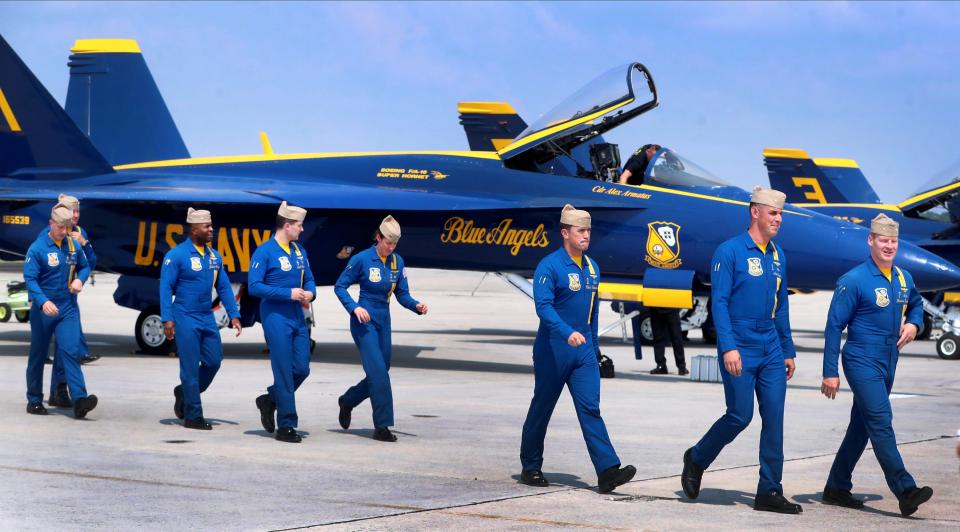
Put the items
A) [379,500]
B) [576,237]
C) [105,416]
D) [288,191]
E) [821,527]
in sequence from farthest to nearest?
[288,191] → [105,416] → [576,237] → [379,500] → [821,527]

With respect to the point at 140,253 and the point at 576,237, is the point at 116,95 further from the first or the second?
the point at 576,237

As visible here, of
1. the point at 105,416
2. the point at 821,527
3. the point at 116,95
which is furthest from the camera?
the point at 116,95

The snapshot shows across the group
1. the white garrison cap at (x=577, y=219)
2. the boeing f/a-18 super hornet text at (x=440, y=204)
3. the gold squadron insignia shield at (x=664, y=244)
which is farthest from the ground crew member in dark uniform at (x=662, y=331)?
the white garrison cap at (x=577, y=219)

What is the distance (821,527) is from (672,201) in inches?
360

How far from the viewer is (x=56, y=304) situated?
10.8m

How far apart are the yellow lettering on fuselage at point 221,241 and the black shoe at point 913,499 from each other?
37.2ft

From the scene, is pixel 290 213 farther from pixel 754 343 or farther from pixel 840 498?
pixel 840 498

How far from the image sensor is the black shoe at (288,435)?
9461 mm

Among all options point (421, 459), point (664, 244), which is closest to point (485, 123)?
point (664, 244)

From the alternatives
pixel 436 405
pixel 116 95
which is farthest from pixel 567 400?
pixel 116 95

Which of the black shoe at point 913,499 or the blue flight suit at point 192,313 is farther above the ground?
the blue flight suit at point 192,313

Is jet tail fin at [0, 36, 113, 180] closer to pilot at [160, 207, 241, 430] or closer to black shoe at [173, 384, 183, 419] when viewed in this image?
pilot at [160, 207, 241, 430]

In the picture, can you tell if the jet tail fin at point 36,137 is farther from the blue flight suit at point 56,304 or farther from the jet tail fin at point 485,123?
the jet tail fin at point 485,123

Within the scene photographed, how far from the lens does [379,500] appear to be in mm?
7160
